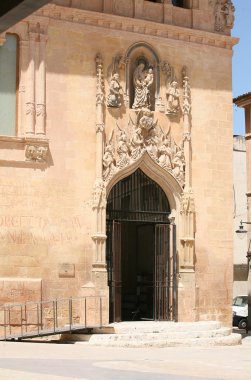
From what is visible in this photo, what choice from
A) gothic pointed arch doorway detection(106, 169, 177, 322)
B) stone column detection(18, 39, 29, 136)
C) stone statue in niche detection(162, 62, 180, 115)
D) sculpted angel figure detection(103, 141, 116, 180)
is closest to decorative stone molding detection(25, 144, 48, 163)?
stone column detection(18, 39, 29, 136)

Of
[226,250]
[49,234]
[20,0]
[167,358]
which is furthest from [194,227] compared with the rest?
[20,0]

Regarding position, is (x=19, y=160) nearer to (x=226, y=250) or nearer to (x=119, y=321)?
(x=119, y=321)

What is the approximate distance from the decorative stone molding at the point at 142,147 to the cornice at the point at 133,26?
8.40ft

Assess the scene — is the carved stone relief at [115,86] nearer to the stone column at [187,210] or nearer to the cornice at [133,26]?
the cornice at [133,26]

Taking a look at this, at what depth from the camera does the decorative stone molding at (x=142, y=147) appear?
22.8 metres

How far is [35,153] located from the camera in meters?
21.5

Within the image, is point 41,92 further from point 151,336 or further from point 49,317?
point 151,336

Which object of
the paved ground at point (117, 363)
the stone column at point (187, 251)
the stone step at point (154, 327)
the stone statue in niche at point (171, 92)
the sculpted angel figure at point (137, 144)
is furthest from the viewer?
the stone statue in niche at point (171, 92)

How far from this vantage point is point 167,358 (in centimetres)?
1655

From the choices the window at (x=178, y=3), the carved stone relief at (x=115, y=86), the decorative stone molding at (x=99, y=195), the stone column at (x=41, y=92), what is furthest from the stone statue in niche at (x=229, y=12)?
the decorative stone molding at (x=99, y=195)

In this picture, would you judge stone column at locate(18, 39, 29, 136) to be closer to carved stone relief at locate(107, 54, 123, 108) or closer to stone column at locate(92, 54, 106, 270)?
stone column at locate(92, 54, 106, 270)

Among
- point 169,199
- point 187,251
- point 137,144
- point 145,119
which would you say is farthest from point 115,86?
point 187,251

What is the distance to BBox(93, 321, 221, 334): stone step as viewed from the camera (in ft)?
68.7

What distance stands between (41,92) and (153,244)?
22.6 ft
